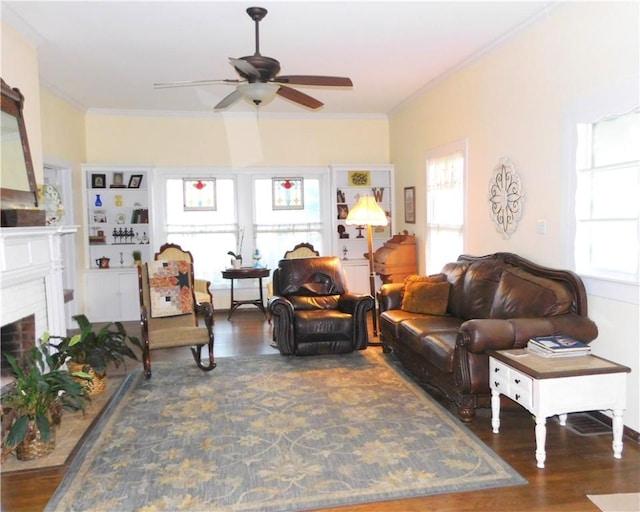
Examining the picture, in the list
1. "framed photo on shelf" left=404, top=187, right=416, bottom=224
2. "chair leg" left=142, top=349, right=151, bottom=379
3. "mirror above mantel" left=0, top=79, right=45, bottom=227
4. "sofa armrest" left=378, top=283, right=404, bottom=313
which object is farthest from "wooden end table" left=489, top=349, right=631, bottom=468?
"framed photo on shelf" left=404, top=187, right=416, bottom=224

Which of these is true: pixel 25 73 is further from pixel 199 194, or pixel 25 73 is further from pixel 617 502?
pixel 617 502

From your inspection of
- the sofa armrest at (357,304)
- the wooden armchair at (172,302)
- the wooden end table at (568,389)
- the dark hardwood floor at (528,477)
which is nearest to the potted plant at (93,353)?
the wooden armchair at (172,302)

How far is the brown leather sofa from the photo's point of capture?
3.36 meters

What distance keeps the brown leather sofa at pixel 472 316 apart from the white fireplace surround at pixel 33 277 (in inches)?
114

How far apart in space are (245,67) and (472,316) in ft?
8.85

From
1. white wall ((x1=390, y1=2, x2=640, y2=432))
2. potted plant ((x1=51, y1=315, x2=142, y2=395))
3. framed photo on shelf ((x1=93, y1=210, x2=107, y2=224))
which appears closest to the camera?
white wall ((x1=390, y1=2, x2=640, y2=432))

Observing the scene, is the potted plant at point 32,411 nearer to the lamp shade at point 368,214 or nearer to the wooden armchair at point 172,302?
the wooden armchair at point 172,302

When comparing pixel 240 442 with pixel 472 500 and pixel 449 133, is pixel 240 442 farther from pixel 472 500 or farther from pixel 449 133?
pixel 449 133

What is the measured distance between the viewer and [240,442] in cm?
319

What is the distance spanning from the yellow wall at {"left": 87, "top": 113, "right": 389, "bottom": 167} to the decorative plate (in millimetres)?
3191

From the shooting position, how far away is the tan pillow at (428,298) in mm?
4727

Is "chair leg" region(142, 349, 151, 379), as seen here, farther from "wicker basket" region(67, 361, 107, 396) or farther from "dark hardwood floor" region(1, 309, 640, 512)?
"dark hardwood floor" region(1, 309, 640, 512)

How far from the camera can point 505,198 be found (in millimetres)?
4578

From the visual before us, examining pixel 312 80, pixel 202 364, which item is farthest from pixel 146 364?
pixel 312 80
